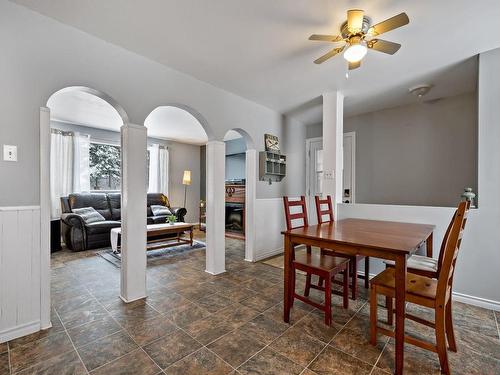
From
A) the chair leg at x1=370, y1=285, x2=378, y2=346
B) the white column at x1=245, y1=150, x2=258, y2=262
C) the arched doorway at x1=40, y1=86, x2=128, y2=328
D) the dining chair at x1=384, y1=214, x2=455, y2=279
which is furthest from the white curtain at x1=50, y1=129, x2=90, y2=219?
the dining chair at x1=384, y1=214, x2=455, y2=279

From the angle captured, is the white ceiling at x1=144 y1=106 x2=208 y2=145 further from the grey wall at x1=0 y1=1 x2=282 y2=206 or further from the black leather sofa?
the black leather sofa

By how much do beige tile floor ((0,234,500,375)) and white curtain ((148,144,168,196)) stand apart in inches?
157

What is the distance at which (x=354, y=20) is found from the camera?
178cm

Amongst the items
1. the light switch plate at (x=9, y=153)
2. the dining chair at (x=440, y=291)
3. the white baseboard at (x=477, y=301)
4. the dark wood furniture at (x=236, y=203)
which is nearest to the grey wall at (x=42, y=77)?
the light switch plate at (x=9, y=153)

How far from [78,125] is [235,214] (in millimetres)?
4008

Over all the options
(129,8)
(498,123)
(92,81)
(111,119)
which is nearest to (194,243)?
(111,119)

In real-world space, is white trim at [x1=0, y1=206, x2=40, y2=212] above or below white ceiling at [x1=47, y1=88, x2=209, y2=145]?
below

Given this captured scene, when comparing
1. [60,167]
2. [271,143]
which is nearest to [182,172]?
[60,167]

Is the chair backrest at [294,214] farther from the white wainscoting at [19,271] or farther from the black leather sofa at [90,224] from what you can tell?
the black leather sofa at [90,224]

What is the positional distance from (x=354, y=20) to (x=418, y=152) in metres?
2.94

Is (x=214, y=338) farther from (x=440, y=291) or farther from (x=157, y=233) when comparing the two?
(x=157, y=233)

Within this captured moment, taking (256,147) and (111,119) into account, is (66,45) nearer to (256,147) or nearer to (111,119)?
(256,147)

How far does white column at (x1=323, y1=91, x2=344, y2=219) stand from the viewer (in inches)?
134

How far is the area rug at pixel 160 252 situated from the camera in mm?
3896
